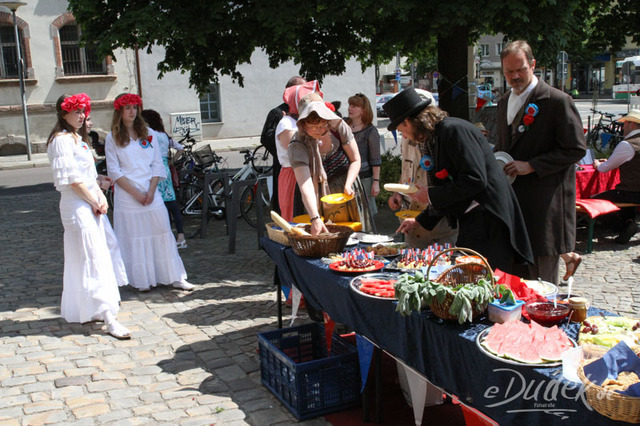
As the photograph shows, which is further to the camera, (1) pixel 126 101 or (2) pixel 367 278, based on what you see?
(1) pixel 126 101

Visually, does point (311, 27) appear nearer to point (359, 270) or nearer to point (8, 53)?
point (359, 270)

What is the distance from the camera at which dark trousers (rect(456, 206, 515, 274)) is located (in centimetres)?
386

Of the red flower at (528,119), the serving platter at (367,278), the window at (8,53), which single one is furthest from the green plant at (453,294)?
the window at (8,53)

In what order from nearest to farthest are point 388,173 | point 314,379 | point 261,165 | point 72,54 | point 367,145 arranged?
1. point 314,379
2. point 367,145
3. point 388,173
4. point 261,165
5. point 72,54

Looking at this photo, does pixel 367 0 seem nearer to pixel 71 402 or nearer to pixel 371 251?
pixel 371 251

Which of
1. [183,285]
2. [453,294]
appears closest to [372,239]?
[453,294]

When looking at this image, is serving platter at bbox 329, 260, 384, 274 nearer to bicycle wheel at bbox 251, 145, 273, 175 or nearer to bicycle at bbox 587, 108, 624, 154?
bicycle wheel at bbox 251, 145, 273, 175

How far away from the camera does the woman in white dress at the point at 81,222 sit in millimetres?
5523

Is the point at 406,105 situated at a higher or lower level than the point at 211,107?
lower

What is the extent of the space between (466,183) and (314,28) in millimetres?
7665

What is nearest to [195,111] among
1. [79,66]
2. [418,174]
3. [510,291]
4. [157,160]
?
[79,66]

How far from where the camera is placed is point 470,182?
12.0 ft

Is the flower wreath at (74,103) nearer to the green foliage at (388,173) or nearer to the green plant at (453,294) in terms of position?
the green plant at (453,294)

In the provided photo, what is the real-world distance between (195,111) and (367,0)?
18281 mm
